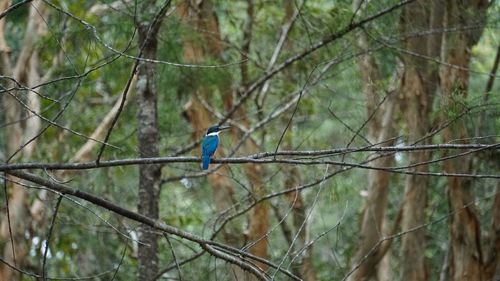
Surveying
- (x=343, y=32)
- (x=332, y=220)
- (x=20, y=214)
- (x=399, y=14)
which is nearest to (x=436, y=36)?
Result: (x=399, y=14)

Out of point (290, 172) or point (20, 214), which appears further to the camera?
point (290, 172)

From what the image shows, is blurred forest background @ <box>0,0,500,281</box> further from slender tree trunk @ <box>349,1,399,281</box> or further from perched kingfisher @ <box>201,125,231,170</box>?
perched kingfisher @ <box>201,125,231,170</box>

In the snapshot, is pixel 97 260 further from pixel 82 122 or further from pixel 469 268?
pixel 469 268

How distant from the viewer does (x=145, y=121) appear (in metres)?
6.94

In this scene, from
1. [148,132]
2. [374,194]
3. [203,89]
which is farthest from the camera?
[203,89]

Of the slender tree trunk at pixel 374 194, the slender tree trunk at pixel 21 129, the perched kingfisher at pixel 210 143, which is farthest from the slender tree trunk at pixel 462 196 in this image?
the slender tree trunk at pixel 21 129

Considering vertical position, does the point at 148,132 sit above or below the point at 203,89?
below

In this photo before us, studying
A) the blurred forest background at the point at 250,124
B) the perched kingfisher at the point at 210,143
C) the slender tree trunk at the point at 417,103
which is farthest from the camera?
the slender tree trunk at the point at 417,103

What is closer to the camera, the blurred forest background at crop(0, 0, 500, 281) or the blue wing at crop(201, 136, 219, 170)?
the blue wing at crop(201, 136, 219, 170)

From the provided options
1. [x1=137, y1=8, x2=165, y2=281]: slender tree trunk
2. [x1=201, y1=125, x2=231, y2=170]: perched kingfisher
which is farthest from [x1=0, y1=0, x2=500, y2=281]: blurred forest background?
[x1=201, y1=125, x2=231, y2=170]: perched kingfisher

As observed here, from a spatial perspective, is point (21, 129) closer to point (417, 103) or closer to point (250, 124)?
point (250, 124)

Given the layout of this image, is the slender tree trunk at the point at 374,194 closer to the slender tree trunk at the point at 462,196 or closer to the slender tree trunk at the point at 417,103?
the slender tree trunk at the point at 417,103

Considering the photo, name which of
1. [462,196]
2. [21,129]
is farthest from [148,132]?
[462,196]

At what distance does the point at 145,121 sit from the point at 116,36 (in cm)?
83
